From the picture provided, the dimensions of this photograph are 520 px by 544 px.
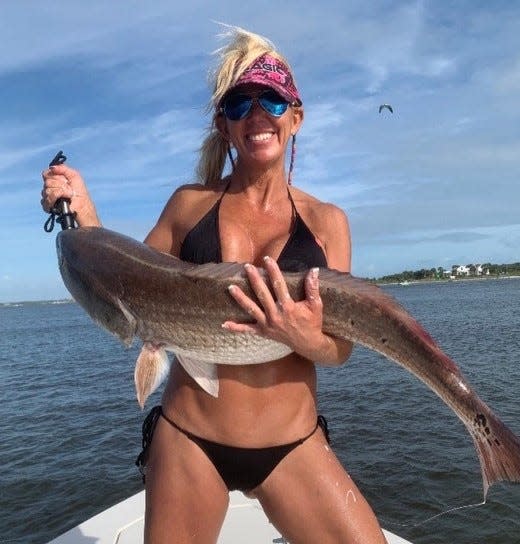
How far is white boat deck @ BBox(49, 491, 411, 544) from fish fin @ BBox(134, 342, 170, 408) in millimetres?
2730

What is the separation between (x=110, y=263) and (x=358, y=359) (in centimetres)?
2385

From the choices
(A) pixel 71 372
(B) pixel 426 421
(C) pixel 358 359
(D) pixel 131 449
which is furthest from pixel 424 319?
(D) pixel 131 449

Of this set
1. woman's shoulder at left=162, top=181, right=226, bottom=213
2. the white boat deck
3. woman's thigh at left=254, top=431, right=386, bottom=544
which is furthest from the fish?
the white boat deck

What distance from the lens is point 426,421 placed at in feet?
52.1

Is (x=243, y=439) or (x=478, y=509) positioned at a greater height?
(x=243, y=439)

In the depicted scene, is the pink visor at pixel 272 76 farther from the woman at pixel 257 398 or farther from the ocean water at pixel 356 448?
the ocean water at pixel 356 448

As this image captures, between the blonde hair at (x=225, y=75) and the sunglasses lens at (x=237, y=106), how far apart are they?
6cm

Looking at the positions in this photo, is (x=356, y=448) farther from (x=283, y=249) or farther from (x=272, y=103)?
(x=272, y=103)

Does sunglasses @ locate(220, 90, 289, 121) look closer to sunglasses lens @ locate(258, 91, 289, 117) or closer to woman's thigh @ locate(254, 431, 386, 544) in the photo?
sunglasses lens @ locate(258, 91, 289, 117)

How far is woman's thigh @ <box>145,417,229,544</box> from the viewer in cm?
333

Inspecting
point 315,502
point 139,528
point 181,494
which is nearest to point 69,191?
point 181,494

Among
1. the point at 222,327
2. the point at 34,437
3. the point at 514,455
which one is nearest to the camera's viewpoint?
the point at 514,455

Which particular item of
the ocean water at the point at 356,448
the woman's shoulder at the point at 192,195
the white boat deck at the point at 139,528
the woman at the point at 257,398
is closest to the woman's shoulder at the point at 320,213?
the woman at the point at 257,398

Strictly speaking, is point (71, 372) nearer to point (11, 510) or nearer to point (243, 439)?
point (11, 510)
